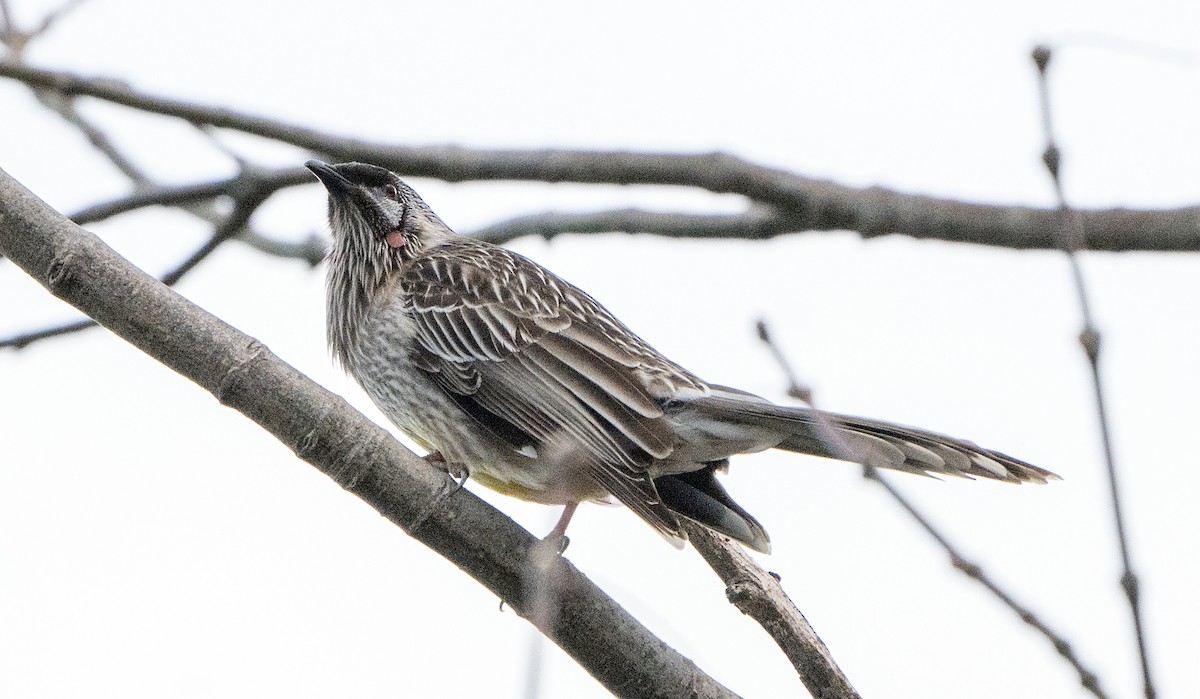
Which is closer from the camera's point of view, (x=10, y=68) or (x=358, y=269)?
(x=10, y=68)

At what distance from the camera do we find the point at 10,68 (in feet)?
18.3

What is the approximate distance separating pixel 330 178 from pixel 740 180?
6.70 feet

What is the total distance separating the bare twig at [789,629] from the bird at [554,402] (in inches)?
13.5

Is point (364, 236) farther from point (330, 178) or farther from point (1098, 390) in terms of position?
point (1098, 390)

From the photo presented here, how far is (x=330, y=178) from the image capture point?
6340 millimetres

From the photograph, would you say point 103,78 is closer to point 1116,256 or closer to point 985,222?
point 985,222

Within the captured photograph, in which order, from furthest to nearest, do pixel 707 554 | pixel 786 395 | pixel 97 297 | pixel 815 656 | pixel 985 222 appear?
pixel 985 222
pixel 707 554
pixel 815 656
pixel 97 297
pixel 786 395

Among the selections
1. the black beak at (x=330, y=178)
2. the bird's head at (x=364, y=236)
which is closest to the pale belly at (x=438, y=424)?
the bird's head at (x=364, y=236)

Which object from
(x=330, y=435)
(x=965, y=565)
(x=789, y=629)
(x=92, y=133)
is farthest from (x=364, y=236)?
(x=965, y=565)

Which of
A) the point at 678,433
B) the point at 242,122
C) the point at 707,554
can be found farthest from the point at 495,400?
the point at 242,122

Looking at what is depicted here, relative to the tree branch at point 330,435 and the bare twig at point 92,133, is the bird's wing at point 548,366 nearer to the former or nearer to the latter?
the tree branch at point 330,435

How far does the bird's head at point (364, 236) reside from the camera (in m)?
6.15

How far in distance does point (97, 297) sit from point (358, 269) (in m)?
2.61

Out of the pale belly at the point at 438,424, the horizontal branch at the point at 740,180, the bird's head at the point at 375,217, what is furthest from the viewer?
the bird's head at the point at 375,217
